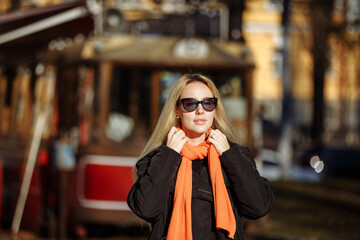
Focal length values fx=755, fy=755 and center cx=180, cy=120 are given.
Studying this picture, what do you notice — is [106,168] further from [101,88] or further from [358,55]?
[358,55]

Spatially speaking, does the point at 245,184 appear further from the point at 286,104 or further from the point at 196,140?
the point at 286,104

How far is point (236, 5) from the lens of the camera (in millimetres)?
12875

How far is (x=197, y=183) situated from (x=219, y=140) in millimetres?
235

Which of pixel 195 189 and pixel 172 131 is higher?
pixel 172 131

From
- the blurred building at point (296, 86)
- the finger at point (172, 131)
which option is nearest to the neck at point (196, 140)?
the finger at point (172, 131)

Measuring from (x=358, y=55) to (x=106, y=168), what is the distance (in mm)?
21965

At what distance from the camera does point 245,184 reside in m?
3.47

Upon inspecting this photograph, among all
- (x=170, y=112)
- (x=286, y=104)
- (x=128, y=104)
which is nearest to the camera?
(x=170, y=112)

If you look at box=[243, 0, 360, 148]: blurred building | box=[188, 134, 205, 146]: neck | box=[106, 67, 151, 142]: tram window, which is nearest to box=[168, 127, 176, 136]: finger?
box=[188, 134, 205, 146]: neck

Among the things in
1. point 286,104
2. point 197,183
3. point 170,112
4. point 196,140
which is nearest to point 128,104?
point 170,112

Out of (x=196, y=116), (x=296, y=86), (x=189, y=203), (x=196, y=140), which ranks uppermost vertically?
(x=196, y=116)

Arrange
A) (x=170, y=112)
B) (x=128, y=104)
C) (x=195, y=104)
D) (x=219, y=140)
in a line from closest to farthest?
1. (x=219, y=140)
2. (x=195, y=104)
3. (x=170, y=112)
4. (x=128, y=104)

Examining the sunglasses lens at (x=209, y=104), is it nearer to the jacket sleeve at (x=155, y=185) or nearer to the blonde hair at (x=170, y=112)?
the blonde hair at (x=170, y=112)

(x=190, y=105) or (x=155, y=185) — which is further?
(x=190, y=105)
